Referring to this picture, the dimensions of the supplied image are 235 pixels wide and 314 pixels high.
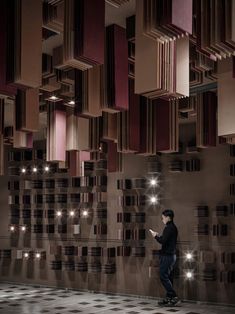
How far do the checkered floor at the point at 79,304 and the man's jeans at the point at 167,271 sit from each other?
0.84ft

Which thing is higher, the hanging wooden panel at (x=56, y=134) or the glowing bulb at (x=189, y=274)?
the hanging wooden panel at (x=56, y=134)

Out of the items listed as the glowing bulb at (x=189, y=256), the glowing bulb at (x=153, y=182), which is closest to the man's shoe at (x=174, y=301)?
the glowing bulb at (x=189, y=256)

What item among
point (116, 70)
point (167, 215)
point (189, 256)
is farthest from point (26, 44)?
point (189, 256)

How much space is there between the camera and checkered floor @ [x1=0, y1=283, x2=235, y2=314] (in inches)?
271

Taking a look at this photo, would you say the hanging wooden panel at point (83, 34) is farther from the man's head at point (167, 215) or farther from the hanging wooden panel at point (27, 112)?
the man's head at point (167, 215)

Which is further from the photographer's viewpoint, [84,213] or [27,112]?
[84,213]

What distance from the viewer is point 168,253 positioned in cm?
740

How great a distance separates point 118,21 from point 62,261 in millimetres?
6569

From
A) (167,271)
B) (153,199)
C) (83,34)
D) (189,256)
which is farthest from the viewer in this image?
(153,199)

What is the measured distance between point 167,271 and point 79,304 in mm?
1454

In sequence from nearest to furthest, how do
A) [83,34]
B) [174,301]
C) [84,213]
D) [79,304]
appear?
[83,34] → [174,301] → [79,304] → [84,213]

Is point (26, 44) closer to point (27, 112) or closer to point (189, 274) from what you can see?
point (27, 112)

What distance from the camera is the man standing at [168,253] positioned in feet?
Result: 24.0

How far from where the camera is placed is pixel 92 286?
876cm
